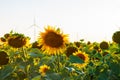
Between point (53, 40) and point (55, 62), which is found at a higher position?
point (53, 40)

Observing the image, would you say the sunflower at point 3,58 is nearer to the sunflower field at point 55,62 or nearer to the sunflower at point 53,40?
the sunflower field at point 55,62

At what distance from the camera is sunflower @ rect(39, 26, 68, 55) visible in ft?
15.6

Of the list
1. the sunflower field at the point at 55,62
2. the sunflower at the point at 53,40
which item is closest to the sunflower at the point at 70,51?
the sunflower field at the point at 55,62

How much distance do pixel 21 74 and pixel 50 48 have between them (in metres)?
0.59

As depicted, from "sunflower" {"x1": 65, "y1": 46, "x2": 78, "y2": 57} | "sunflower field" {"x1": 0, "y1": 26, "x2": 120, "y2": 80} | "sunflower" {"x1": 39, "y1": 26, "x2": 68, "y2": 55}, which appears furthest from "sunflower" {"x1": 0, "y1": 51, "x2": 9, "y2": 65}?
"sunflower" {"x1": 65, "y1": 46, "x2": 78, "y2": 57}

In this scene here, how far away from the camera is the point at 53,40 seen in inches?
188

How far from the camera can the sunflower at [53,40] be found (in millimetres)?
4750

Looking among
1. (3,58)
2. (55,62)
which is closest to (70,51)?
(55,62)

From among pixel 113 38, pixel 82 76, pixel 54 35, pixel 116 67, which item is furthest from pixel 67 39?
pixel 116 67

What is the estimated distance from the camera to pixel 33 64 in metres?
5.29

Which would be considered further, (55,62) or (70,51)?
(70,51)

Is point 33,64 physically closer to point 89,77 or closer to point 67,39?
point 67,39

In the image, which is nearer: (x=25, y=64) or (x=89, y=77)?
(x=89, y=77)

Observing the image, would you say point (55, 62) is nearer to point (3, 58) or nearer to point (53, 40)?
point (53, 40)
